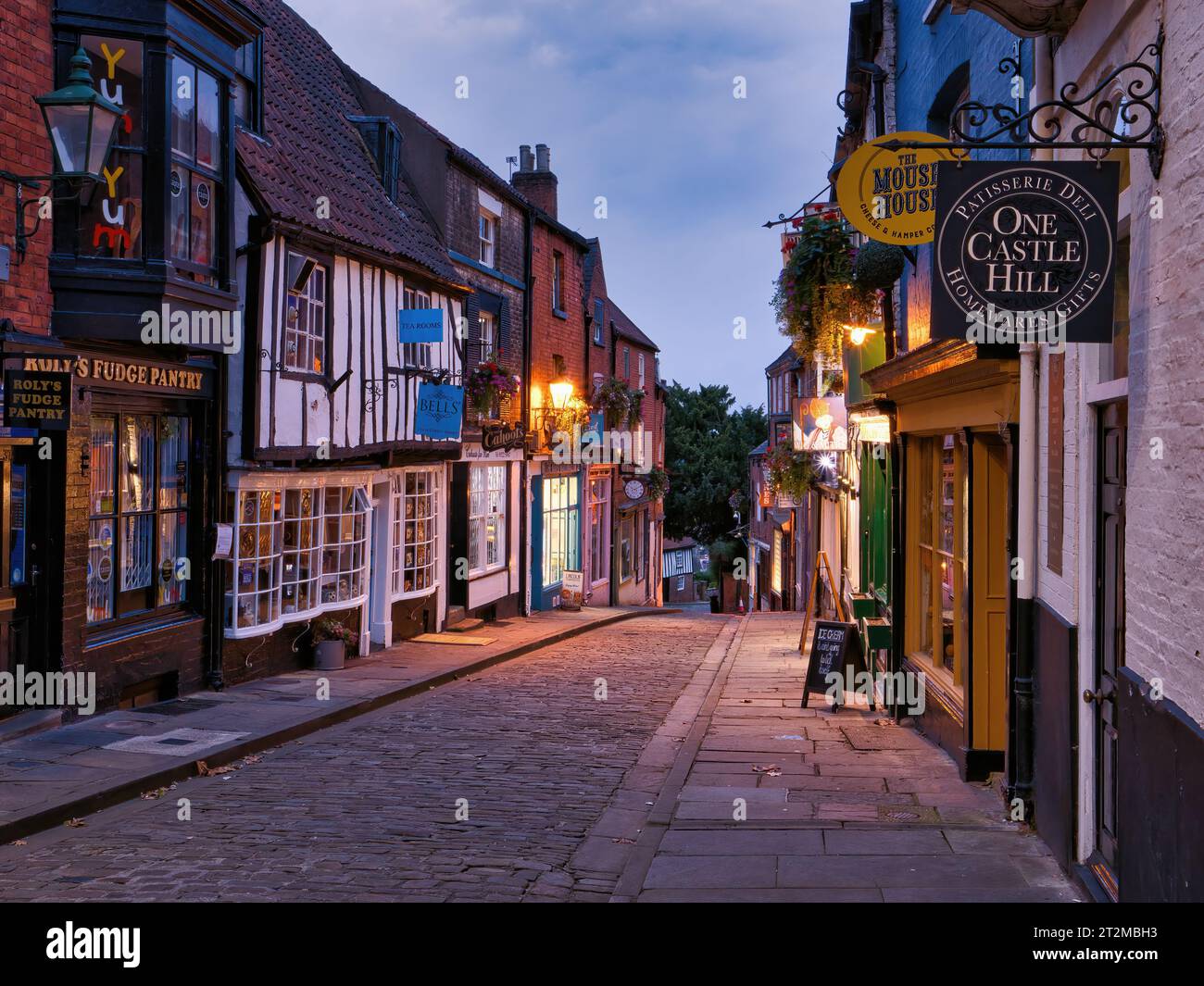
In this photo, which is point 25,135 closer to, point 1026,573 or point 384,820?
point 384,820

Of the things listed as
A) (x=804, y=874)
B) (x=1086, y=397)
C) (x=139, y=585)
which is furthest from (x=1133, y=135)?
(x=139, y=585)

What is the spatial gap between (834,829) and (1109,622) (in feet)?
8.63

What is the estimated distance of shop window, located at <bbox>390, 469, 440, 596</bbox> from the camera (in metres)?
18.5

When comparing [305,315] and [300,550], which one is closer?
[305,315]

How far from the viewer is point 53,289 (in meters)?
10.6

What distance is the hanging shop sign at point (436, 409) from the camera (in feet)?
58.0

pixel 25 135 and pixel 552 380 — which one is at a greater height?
pixel 25 135

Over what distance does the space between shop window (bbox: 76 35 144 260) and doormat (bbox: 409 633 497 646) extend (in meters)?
9.29

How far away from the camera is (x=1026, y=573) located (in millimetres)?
7727

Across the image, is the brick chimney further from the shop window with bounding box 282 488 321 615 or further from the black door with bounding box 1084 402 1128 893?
the black door with bounding box 1084 402 1128 893

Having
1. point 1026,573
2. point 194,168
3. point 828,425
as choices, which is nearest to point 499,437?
point 828,425

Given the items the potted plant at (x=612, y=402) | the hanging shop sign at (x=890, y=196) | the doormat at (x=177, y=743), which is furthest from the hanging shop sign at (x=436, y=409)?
the potted plant at (x=612, y=402)
